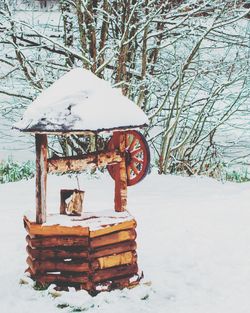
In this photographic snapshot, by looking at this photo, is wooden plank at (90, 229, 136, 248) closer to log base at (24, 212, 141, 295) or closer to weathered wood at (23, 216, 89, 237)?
log base at (24, 212, 141, 295)

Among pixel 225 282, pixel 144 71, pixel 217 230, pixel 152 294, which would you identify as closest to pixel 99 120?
pixel 152 294

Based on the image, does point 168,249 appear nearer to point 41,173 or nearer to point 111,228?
point 111,228

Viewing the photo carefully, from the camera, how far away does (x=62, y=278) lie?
489cm

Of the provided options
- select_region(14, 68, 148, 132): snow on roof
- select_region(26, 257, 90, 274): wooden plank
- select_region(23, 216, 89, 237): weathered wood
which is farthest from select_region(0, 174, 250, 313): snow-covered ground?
select_region(14, 68, 148, 132): snow on roof

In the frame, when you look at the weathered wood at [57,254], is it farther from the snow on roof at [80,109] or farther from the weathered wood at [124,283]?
the snow on roof at [80,109]

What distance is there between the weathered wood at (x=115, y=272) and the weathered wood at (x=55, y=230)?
0.38m

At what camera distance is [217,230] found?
22.4 ft

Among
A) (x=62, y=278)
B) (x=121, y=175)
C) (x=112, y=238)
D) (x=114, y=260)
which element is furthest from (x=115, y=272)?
(x=121, y=175)

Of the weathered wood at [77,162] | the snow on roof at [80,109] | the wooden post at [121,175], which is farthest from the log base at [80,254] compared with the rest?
the snow on roof at [80,109]

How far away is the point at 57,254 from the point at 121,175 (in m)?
0.94

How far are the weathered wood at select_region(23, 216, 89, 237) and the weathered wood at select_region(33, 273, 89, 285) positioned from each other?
372mm

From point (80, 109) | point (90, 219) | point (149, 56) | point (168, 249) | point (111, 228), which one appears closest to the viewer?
point (80, 109)

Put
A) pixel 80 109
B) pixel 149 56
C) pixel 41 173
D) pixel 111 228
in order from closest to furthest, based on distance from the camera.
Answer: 1. pixel 80 109
2. pixel 41 173
3. pixel 111 228
4. pixel 149 56

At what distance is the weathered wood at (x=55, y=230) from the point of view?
189 inches
